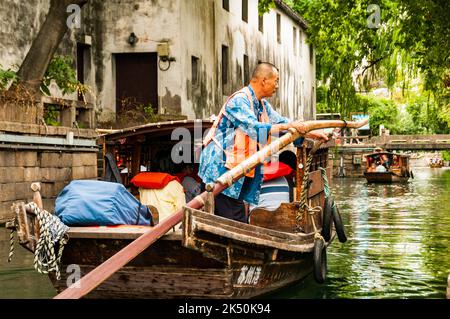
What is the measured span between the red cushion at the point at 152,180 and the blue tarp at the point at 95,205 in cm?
163

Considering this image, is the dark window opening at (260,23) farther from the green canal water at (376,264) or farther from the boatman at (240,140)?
the boatman at (240,140)

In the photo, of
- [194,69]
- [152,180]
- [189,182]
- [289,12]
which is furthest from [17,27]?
[289,12]

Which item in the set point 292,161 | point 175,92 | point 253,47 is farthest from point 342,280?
point 253,47

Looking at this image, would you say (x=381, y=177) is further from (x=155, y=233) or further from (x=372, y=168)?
(x=155, y=233)

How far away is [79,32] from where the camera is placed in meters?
20.9

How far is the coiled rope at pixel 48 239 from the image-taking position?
6719 millimetres

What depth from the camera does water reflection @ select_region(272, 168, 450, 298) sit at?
8.93 meters

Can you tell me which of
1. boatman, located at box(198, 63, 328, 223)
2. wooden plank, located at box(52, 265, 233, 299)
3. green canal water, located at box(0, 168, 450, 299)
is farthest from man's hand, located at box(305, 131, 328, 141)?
green canal water, located at box(0, 168, 450, 299)

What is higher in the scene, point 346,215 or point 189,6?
point 189,6

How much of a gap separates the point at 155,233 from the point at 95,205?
4.49ft

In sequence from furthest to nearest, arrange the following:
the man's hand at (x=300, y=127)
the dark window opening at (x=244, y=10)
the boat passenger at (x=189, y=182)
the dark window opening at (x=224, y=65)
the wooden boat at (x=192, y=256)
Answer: the dark window opening at (x=244, y=10) < the dark window opening at (x=224, y=65) < the boat passenger at (x=189, y=182) < the man's hand at (x=300, y=127) < the wooden boat at (x=192, y=256)

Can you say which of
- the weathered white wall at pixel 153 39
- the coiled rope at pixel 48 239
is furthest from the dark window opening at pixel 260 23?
the coiled rope at pixel 48 239

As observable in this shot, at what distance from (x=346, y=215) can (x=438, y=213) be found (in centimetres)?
236

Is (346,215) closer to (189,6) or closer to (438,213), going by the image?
(438,213)
